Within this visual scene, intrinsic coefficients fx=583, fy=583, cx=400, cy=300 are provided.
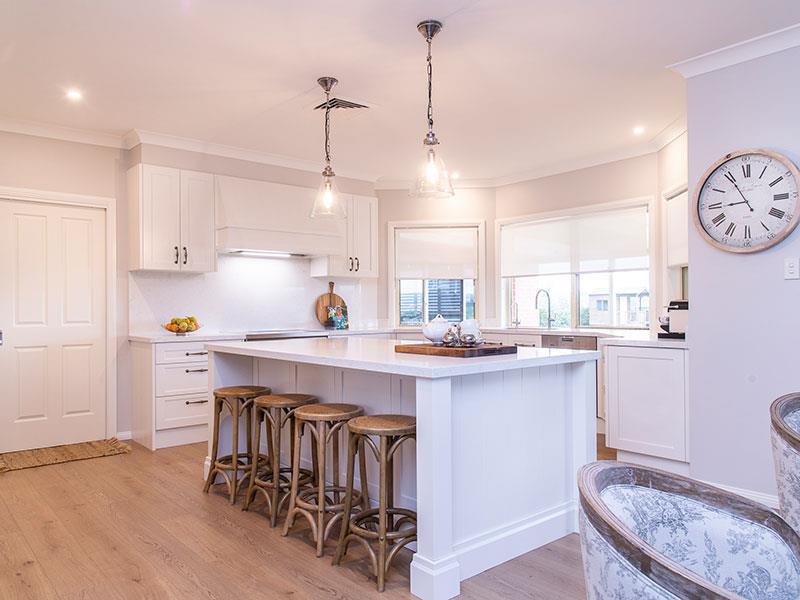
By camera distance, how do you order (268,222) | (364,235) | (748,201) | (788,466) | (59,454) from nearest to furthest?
(788,466) → (748,201) → (59,454) → (268,222) → (364,235)

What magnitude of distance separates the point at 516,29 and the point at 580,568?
2.69 m

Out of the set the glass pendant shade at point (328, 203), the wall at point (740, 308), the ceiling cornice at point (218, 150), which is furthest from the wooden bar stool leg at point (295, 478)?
the ceiling cornice at point (218, 150)

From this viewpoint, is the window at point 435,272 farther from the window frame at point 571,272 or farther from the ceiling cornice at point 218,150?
the ceiling cornice at point 218,150

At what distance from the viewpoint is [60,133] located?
4.77 metres

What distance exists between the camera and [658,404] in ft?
12.5

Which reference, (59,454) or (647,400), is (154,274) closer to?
(59,454)

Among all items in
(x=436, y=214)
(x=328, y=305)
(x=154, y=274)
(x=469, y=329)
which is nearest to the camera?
(x=469, y=329)

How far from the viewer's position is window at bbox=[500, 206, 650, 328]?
539 centimetres

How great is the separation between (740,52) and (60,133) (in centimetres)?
494

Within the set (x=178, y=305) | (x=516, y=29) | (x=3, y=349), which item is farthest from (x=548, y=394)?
(x=3, y=349)

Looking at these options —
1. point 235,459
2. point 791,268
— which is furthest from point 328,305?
point 791,268

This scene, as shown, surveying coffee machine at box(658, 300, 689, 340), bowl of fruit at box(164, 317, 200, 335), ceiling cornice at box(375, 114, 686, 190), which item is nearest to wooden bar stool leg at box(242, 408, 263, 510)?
bowl of fruit at box(164, 317, 200, 335)

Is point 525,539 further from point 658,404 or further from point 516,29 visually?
point 516,29

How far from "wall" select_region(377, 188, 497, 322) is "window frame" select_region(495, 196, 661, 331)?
0.09 m
